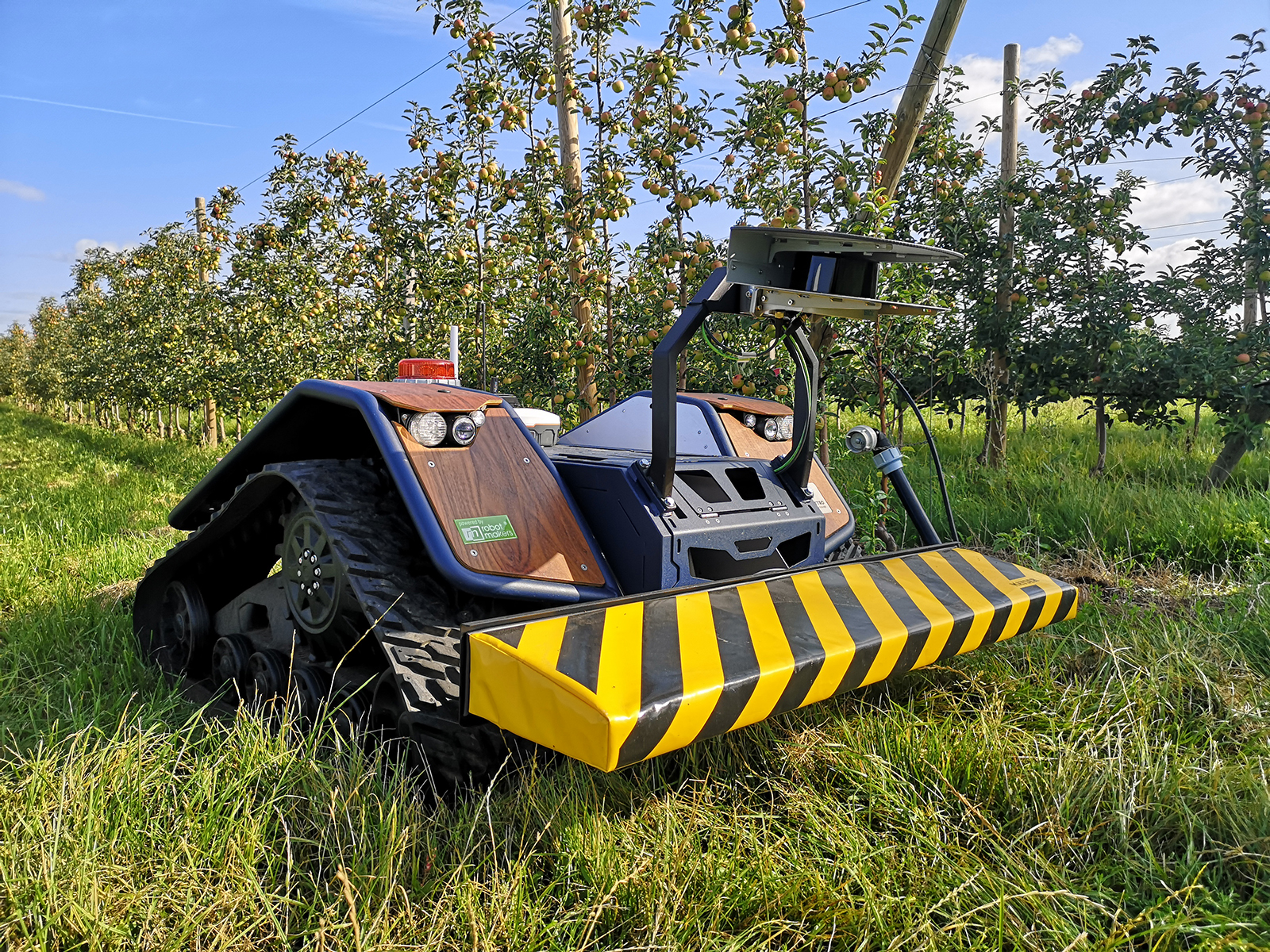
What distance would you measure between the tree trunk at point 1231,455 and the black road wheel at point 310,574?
17.8ft

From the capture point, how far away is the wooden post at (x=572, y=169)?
6.05 meters

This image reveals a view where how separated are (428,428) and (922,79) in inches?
134

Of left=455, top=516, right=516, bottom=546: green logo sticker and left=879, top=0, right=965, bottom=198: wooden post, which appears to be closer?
left=455, top=516, right=516, bottom=546: green logo sticker

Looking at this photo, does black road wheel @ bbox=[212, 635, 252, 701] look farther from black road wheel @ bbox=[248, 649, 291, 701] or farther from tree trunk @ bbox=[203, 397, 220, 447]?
tree trunk @ bbox=[203, 397, 220, 447]

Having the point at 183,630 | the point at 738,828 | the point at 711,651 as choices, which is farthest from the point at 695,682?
the point at 183,630

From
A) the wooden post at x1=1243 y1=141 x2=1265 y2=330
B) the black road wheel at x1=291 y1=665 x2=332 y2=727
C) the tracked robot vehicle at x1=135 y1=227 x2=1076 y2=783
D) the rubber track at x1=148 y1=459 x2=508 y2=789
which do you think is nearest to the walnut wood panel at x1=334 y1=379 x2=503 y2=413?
the tracked robot vehicle at x1=135 y1=227 x2=1076 y2=783

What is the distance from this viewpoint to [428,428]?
95.0 inches

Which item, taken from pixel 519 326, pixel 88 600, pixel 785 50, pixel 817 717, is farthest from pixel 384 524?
pixel 519 326

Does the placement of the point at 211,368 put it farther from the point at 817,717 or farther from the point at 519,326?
the point at 817,717

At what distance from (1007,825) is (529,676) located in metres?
1.19

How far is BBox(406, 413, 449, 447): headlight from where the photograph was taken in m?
2.40

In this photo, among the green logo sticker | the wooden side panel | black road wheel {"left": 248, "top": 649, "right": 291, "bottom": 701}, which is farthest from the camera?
the wooden side panel

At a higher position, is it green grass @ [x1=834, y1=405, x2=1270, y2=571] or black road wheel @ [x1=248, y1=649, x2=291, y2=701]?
green grass @ [x1=834, y1=405, x2=1270, y2=571]

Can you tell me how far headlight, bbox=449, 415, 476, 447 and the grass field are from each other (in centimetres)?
85
